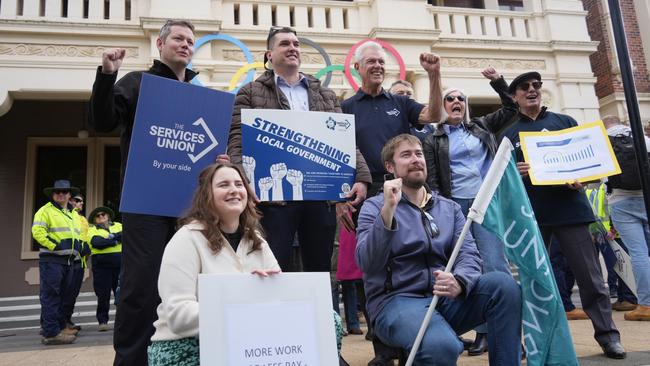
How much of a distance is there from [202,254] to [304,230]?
Result: 1.12 metres

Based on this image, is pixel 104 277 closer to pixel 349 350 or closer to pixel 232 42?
pixel 349 350

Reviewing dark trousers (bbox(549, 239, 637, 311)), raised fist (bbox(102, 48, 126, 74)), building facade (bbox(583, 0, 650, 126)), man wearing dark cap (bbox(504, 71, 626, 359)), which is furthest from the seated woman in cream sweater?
building facade (bbox(583, 0, 650, 126))

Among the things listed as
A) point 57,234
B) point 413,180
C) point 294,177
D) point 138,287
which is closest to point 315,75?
point 57,234

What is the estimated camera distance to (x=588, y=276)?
342 centimetres

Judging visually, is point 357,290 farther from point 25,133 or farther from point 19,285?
point 25,133

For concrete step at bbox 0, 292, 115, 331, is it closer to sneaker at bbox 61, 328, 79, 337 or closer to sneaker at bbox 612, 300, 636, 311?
sneaker at bbox 61, 328, 79, 337

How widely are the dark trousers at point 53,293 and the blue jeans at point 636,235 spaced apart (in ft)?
19.8

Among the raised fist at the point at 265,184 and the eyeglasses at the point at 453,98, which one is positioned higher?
the eyeglasses at the point at 453,98

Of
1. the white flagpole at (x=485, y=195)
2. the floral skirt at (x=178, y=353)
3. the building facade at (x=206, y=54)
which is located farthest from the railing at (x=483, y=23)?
the floral skirt at (x=178, y=353)

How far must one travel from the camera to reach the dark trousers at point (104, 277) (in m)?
6.41

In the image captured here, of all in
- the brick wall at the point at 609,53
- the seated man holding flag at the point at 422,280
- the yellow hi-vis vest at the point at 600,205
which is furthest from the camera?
the brick wall at the point at 609,53

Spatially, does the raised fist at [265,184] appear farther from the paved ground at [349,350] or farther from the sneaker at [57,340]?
the sneaker at [57,340]

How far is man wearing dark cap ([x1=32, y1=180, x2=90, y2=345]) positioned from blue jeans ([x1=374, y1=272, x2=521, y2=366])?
449 centimetres

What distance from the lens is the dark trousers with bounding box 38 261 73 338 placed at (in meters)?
5.42
